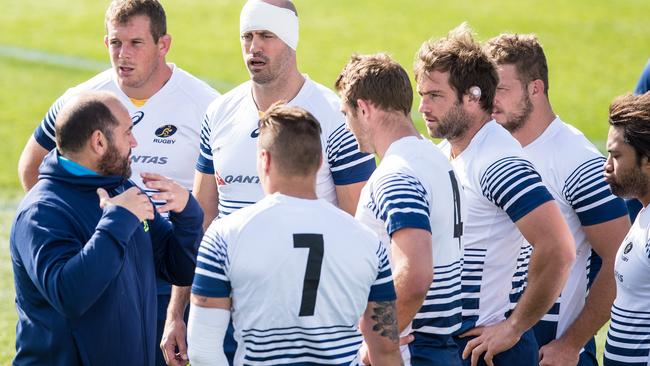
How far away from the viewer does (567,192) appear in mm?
6059

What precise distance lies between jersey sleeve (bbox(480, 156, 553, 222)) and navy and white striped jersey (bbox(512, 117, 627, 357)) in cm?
73

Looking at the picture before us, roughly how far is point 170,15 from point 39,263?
64.6 ft

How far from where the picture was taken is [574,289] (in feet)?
20.5

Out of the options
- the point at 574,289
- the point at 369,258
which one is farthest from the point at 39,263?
the point at 574,289

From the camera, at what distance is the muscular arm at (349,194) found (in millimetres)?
6199

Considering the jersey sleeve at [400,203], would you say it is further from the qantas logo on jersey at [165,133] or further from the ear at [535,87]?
the qantas logo on jersey at [165,133]

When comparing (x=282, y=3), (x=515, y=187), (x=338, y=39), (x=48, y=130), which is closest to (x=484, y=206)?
(x=515, y=187)

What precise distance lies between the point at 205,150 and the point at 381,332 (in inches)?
88.6

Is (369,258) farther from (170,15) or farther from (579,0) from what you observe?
(579,0)

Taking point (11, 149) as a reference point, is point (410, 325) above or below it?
below

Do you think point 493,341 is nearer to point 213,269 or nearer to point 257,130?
point 213,269

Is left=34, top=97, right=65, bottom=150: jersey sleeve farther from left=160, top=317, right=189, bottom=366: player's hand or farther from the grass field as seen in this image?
the grass field

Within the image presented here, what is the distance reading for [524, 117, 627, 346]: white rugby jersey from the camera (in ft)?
19.7

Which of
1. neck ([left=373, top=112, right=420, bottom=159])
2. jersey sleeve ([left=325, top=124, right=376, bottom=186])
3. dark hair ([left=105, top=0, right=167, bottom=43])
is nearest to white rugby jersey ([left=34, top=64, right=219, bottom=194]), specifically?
dark hair ([left=105, top=0, right=167, bottom=43])
